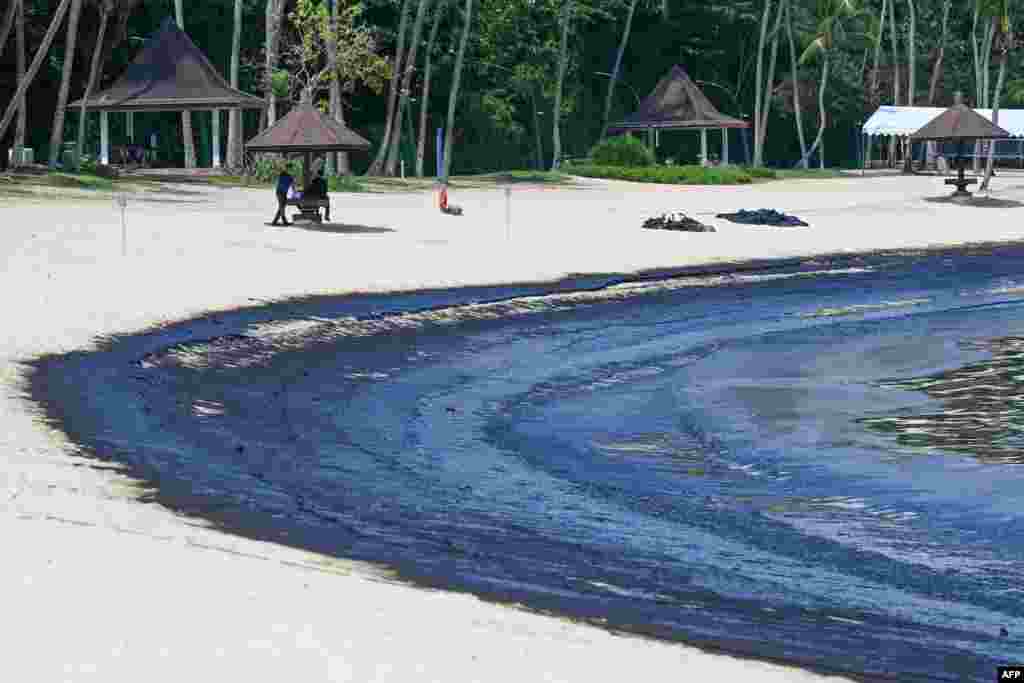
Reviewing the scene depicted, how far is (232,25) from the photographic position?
71.1m

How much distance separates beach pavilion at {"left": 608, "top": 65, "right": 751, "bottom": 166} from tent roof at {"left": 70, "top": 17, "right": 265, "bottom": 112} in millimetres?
24091

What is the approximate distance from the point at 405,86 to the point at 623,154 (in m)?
10.3

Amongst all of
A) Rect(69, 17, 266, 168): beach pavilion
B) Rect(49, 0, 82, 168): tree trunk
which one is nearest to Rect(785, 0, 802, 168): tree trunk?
Rect(69, 17, 266, 168): beach pavilion

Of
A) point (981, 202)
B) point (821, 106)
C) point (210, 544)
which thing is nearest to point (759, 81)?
point (821, 106)

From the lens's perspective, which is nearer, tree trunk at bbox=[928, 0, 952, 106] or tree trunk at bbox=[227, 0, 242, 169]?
tree trunk at bbox=[227, 0, 242, 169]

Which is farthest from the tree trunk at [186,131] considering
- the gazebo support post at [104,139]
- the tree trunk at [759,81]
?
the tree trunk at [759,81]

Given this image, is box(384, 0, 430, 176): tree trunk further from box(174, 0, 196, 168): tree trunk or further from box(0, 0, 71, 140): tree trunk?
box(0, 0, 71, 140): tree trunk

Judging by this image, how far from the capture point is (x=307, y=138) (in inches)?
1689

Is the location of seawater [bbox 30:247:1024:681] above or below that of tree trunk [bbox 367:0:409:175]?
below

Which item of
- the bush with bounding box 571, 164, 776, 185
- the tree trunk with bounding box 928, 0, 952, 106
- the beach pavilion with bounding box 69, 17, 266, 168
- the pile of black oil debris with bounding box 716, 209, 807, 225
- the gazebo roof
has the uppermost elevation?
the tree trunk with bounding box 928, 0, 952, 106

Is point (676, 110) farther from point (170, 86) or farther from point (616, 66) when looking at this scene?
point (170, 86)

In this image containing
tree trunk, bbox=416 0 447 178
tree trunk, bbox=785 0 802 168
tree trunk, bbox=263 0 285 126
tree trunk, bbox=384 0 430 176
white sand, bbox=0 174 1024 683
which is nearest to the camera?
white sand, bbox=0 174 1024 683

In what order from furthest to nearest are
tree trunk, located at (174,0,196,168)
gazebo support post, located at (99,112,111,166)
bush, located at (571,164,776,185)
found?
bush, located at (571,164,776,185)
tree trunk, located at (174,0,196,168)
gazebo support post, located at (99,112,111,166)

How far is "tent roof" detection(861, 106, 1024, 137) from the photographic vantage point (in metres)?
92.2
